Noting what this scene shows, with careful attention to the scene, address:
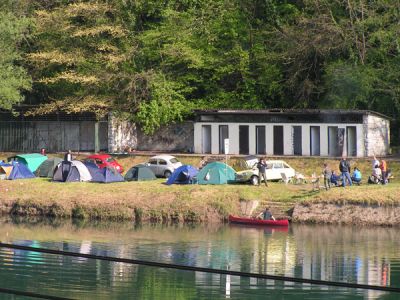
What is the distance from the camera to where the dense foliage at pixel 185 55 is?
225 feet

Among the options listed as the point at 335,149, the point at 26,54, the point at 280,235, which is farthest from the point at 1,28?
the point at 280,235

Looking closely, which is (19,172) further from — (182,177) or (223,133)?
(223,133)

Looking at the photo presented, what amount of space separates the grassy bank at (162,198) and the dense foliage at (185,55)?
17476mm

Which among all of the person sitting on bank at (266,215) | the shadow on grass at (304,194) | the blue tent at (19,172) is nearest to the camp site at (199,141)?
the blue tent at (19,172)

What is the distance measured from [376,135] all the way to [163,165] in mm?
14584

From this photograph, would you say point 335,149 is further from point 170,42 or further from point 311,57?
point 170,42

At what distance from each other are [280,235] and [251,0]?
32.7m

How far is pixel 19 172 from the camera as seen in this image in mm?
58500

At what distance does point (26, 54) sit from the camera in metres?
73.6

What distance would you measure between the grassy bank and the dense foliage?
17476mm

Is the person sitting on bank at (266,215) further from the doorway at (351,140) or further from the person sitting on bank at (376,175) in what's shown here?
the doorway at (351,140)

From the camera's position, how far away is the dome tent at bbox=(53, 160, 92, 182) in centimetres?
5619

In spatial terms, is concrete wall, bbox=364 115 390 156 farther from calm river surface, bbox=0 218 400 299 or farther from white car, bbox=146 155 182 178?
calm river surface, bbox=0 218 400 299

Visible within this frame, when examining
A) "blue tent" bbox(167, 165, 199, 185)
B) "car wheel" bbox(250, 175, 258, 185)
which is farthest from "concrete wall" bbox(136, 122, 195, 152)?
"car wheel" bbox(250, 175, 258, 185)
